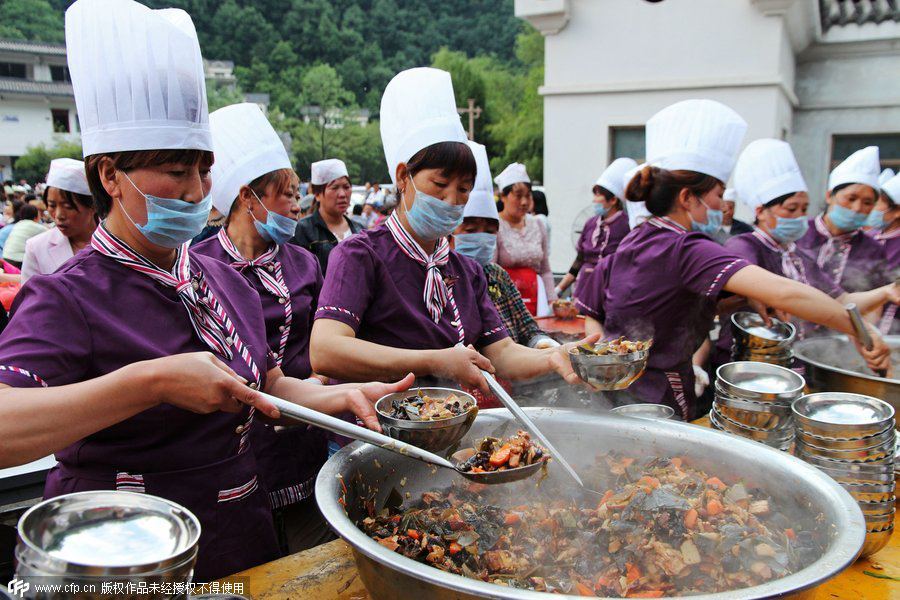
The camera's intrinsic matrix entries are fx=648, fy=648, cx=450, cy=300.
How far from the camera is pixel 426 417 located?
161 centimetres

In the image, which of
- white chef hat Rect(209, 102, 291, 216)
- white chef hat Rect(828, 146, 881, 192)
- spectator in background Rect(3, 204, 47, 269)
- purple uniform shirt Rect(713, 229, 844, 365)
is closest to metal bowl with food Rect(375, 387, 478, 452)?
white chef hat Rect(209, 102, 291, 216)

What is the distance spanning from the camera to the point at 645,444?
1923 millimetres

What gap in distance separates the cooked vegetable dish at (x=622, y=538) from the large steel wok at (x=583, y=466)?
0.06 m

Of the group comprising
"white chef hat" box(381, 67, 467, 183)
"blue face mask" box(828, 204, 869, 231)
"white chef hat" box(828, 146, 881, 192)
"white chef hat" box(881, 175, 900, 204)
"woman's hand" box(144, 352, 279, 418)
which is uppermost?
"white chef hat" box(381, 67, 467, 183)

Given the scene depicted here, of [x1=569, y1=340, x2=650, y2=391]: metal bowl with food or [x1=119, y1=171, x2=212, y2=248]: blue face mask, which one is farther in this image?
[x1=569, y1=340, x2=650, y2=391]: metal bowl with food

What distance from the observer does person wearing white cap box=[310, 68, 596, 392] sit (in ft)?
6.70

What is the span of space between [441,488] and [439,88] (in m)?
1.42

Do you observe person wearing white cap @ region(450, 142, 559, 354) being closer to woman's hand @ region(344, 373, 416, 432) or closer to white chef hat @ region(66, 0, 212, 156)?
woman's hand @ region(344, 373, 416, 432)

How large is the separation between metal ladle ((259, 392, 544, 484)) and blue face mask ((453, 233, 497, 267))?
7.11 feet

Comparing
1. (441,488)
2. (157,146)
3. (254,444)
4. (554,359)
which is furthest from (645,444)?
(157,146)

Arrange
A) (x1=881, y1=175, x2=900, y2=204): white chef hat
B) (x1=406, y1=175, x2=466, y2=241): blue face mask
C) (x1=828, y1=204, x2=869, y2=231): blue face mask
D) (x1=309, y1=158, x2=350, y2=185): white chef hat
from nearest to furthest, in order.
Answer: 1. (x1=406, y1=175, x2=466, y2=241): blue face mask
2. (x1=828, y1=204, x2=869, y2=231): blue face mask
3. (x1=881, y1=175, x2=900, y2=204): white chef hat
4. (x1=309, y1=158, x2=350, y2=185): white chef hat

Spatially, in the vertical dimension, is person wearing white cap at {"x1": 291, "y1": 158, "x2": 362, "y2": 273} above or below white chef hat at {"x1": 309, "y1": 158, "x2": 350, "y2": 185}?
below

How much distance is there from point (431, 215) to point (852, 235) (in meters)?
3.81

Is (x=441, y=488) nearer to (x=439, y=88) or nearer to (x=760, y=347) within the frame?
(x=439, y=88)
